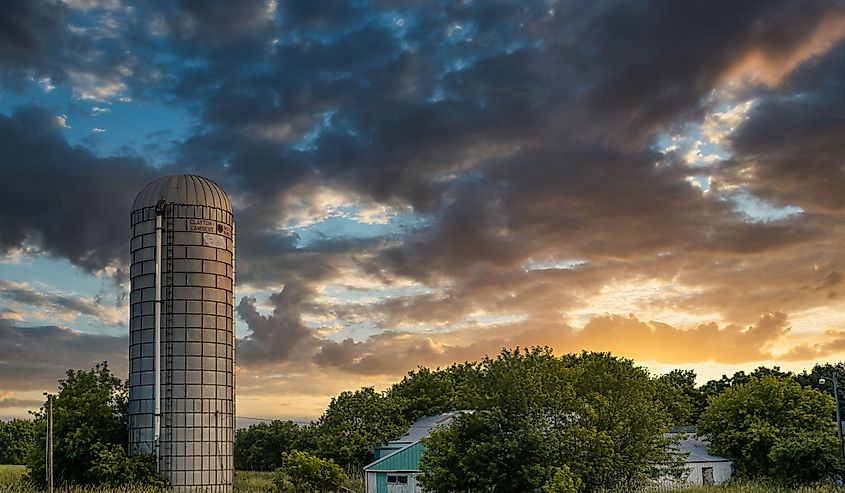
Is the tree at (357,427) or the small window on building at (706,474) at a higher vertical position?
the tree at (357,427)

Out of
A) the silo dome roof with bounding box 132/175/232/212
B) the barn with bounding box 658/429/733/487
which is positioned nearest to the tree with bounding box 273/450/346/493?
the silo dome roof with bounding box 132/175/232/212

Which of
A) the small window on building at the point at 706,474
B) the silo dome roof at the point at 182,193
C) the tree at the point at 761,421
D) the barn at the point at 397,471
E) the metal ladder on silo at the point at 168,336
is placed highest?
the silo dome roof at the point at 182,193

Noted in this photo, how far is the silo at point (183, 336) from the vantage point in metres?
44.3

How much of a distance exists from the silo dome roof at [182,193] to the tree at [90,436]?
33.8ft

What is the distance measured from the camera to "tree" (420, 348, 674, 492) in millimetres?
39594

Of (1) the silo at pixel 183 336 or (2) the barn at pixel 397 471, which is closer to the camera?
(1) the silo at pixel 183 336

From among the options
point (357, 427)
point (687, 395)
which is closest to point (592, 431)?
point (357, 427)

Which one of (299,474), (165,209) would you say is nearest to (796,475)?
(299,474)

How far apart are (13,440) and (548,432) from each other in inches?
3884

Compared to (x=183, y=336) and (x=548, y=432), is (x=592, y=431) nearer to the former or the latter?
(x=548, y=432)

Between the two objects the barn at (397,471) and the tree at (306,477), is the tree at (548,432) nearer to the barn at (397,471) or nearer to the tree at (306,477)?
the tree at (306,477)

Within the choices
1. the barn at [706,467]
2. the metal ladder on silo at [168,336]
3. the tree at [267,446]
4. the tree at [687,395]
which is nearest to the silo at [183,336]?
the metal ladder on silo at [168,336]

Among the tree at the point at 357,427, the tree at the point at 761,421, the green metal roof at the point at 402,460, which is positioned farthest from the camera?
the tree at the point at 357,427

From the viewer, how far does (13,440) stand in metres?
116
